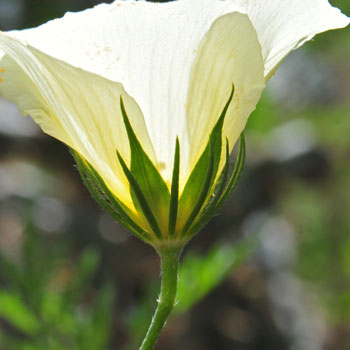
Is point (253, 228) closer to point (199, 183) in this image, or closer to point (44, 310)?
point (44, 310)

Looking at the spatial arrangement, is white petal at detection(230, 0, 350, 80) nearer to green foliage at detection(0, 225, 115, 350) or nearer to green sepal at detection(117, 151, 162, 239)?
green sepal at detection(117, 151, 162, 239)

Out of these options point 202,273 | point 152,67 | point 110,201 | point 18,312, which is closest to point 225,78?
point 152,67

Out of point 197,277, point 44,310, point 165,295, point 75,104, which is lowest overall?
point 44,310

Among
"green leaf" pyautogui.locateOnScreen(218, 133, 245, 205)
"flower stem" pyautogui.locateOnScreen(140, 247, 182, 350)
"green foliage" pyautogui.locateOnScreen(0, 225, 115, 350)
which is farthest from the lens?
"green foliage" pyautogui.locateOnScreen(0, 225, 115, 350)

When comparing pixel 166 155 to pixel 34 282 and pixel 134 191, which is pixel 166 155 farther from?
pixel 34 282

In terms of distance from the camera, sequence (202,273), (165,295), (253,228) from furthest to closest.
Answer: (253,228)
(202,273)
(165,295)

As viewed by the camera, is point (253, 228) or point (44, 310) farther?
point (253, 228)

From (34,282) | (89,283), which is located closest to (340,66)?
(89,283)

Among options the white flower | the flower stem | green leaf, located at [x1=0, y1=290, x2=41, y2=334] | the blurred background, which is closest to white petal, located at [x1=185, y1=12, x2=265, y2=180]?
the white flower

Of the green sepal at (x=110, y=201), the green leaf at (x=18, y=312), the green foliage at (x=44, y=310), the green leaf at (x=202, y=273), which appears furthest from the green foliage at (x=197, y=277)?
the green sepal at (x=110, y=201)
